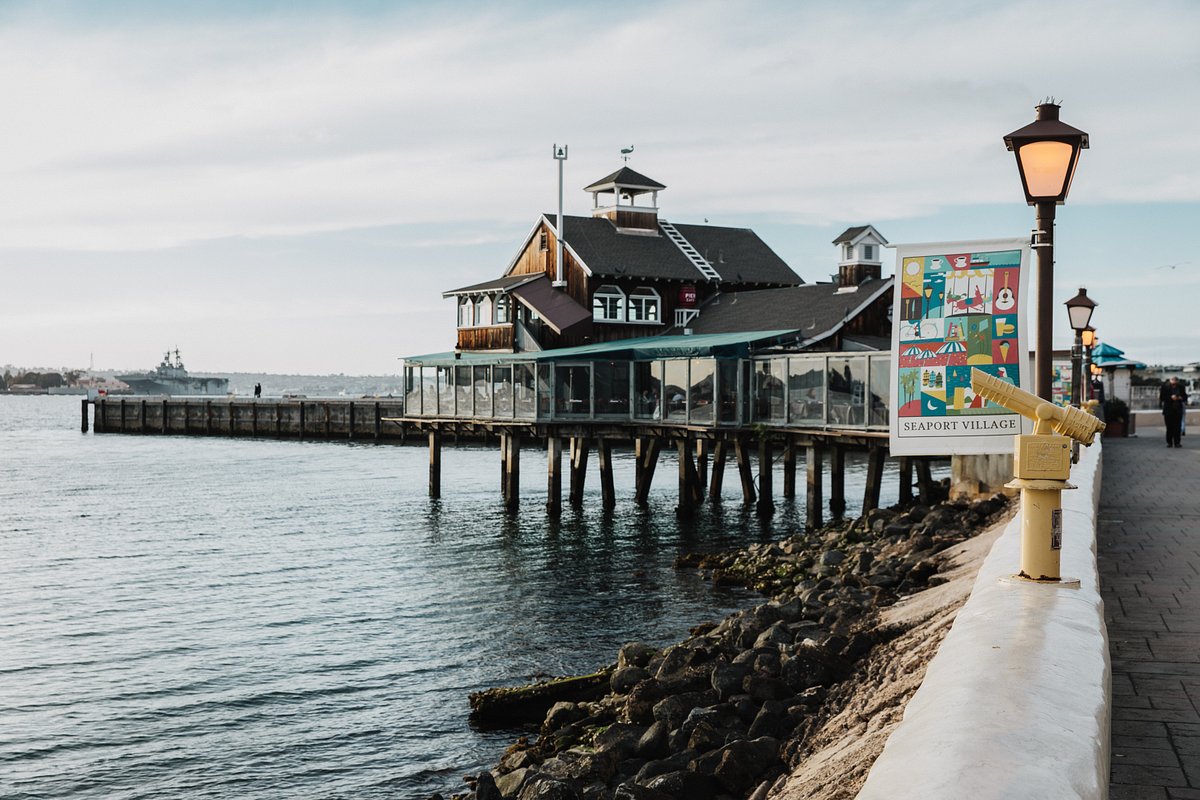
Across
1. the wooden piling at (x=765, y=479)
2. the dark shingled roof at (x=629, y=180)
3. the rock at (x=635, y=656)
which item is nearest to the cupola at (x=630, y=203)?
the dark shingled roof at (x=629, y=180)

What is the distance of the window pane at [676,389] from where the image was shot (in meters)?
31.7

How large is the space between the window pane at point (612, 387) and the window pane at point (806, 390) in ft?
20.9

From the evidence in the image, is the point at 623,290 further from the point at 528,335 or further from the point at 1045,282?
the point at 1045,282

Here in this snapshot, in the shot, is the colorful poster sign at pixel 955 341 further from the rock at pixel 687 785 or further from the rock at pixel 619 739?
the rock at pixel 687 785

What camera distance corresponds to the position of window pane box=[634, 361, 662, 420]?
3262 cm

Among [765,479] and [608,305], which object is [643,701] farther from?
[608,305]

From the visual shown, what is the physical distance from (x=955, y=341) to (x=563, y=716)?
6.07 metres

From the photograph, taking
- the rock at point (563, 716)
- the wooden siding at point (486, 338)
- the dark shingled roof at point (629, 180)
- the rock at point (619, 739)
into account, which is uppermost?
the dark shingled roof at point (629, 180)

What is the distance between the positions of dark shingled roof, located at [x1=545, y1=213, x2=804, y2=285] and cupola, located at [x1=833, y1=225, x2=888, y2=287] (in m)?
5.13

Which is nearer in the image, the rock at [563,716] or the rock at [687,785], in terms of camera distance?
the rock at [687,785]

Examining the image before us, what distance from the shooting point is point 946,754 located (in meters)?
4.05

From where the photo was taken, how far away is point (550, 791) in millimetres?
9336

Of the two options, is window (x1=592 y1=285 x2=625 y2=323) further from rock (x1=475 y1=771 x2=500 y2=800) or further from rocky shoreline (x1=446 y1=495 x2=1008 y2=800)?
rock (x1=475 y1=771 x2=500 y2=800)

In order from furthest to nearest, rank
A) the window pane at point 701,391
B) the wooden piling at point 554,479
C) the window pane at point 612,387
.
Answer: the wooden piling at point 554,479
the window pane at point 612,387
the window pane at point 701,391
